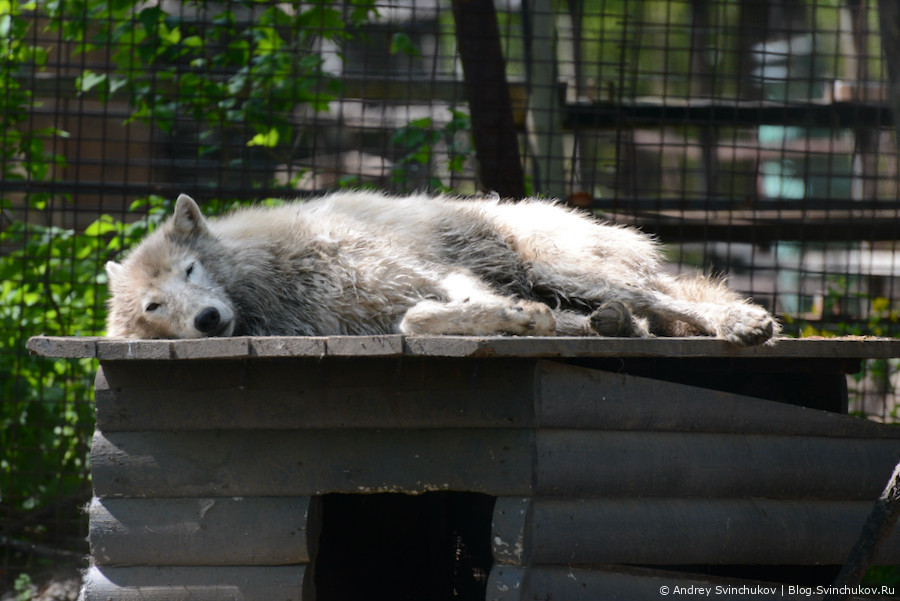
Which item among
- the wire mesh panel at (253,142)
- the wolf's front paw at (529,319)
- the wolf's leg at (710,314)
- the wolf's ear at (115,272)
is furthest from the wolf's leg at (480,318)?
the wire mesh panel at (253,142)

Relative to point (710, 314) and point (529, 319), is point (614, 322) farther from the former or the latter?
point (710, 314)

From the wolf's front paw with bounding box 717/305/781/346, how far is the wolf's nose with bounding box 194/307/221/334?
1933 mm

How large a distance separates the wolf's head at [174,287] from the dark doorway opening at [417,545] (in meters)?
1.29

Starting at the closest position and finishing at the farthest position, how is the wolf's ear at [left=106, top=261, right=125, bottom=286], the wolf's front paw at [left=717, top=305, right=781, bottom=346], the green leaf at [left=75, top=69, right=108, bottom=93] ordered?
the wolf's front paw at [left=717, top=305, right=781, bottom=346], the wolf's ear at [left=106, top=261, right=125, bottom=286], the green leaf at [left=75, top=69, right=108, bottom=93]

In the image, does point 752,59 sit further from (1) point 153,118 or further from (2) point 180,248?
(2) point 180,248

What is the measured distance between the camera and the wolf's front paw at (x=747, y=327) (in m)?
2.96

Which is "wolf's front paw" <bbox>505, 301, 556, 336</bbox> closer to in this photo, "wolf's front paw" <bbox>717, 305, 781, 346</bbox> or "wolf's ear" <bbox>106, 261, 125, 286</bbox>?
"wolf's front paw" <bbox>717, 305, 781, 346</bbox>

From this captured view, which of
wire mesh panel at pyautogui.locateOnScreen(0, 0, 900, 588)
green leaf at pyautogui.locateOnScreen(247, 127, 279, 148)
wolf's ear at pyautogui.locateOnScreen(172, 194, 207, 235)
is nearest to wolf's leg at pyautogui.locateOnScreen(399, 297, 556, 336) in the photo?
wolf's ear at pyautogui.locateOnScreen(172, 194, 207, 235)

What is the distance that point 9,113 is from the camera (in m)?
5.80

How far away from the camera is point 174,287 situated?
3471 mm

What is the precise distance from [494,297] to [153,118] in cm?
342

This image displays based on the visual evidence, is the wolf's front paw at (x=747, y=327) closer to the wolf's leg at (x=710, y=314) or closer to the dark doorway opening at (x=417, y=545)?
the wolf's leg at (x=710, y=314)

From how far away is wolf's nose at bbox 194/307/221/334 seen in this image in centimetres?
331

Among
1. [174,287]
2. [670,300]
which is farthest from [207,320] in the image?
[670,300]
